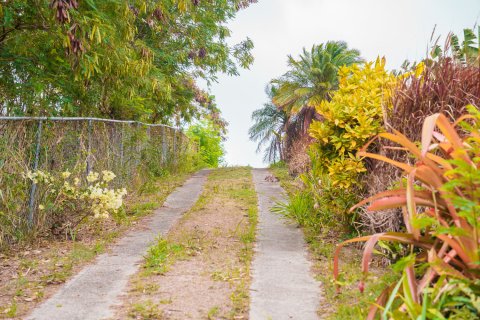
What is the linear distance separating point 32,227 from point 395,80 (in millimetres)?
4958

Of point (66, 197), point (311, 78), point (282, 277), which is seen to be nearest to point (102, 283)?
point (282, 277)

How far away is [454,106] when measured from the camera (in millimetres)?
5574

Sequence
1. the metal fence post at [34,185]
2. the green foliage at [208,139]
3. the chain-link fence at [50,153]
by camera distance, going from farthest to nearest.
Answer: the green foliage at [208,139], the metal fence post at [34,185], the chain-link fence at [50,153]

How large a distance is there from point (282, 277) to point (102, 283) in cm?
176

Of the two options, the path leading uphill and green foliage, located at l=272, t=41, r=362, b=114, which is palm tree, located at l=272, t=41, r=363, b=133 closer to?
green foliage, located at l=272, t=41, r=362, b=114

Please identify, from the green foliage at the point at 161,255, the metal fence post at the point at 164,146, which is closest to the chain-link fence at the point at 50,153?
the green foliage at the point at 161,255

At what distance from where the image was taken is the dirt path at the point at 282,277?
176 inches

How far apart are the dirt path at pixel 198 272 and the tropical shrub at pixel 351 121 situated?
4.87 ft

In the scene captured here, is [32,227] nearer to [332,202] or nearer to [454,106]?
[332,202]

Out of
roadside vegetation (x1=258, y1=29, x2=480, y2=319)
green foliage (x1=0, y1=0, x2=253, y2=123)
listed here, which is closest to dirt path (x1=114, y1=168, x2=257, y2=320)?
roadside vegetation (x1=258, y1=29, x2=480, y2=319)

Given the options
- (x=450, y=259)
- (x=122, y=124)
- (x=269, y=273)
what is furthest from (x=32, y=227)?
(x=450, y=259)

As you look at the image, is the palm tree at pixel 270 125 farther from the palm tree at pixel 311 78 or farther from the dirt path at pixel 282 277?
the dirt path at pixel 282 277

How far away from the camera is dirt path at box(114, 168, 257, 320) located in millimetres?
4531

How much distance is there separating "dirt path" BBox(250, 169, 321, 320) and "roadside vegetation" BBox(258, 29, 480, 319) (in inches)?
6.6
